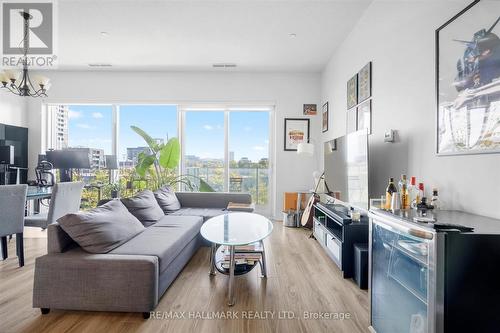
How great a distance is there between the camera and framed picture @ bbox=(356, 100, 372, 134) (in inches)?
105

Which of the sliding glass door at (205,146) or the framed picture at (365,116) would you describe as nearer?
the framed picture at (365,116)

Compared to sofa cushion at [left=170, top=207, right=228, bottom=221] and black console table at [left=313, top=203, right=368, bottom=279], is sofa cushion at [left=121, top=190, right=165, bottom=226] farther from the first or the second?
black console table at [left=313, top=203, right=368, bottom=279]

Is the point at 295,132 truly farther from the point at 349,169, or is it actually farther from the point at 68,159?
the point at 68,159

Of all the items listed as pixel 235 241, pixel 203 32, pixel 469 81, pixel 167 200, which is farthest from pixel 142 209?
pixel 469 81

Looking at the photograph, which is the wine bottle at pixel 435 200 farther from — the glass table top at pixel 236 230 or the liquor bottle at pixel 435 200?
the glass table top at pixel 236 230

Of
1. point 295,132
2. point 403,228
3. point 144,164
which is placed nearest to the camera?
point 403,228

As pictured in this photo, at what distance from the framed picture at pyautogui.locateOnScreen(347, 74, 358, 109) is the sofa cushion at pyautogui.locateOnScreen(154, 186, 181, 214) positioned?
2.82 meters

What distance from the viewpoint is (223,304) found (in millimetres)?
1874

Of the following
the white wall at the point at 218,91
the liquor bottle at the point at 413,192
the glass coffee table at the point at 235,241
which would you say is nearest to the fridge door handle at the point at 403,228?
the liquor bottle at the point at 413,192

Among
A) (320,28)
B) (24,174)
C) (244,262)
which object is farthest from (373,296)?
(24,174)

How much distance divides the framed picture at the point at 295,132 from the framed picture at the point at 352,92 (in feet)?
5.06

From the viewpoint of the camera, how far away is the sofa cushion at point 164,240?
186cm

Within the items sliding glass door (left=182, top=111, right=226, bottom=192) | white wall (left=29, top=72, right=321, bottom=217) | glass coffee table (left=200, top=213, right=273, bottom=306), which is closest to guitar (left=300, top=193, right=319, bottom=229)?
white wall (left=29, top=72, right=321, bottom=217)

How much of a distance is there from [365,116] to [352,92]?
20.5 inches
